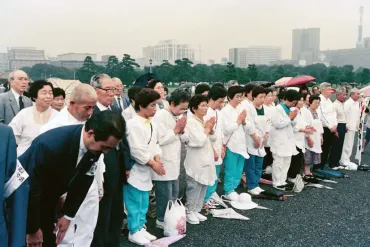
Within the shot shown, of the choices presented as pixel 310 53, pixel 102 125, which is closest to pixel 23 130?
pixel 102 125

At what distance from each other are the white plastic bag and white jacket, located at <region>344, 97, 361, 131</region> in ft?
18.1

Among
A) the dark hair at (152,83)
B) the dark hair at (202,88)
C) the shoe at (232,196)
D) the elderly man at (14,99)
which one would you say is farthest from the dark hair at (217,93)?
the elderly man at (14,99)

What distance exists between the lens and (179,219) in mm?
4070

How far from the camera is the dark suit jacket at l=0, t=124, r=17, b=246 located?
181 centimetres

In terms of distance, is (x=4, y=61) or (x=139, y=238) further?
(x=4, y=61)

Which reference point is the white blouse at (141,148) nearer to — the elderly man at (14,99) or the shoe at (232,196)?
the shoe at (232,196)

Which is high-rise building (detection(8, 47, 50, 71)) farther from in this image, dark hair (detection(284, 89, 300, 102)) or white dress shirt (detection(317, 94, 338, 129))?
dark hair (detection(284, 89, 300, 102))

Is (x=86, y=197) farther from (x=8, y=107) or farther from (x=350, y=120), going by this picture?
(x=350, y=120)

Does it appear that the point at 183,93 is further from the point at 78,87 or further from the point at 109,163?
the point at 78,87

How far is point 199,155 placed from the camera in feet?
15.1

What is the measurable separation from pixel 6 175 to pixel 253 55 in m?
176

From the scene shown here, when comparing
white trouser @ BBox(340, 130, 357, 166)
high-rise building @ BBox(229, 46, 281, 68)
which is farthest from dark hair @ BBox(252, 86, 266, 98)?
high-rise building @ BBox(229, 46, 281, 68)

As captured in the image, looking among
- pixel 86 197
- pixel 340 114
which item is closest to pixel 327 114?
pixel 340 114

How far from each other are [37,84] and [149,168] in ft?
5.43
